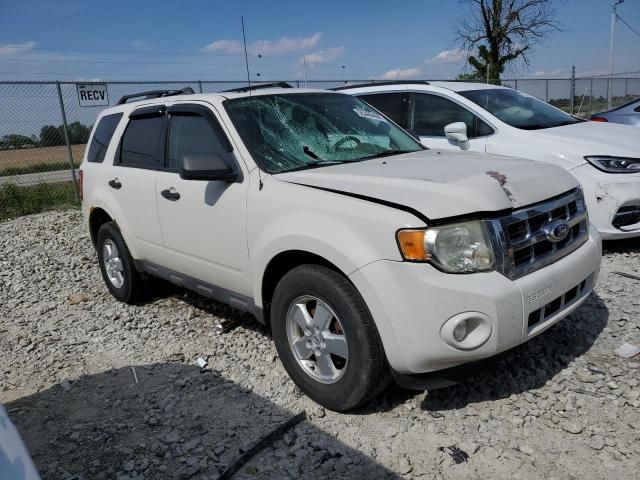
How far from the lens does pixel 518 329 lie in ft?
8.29

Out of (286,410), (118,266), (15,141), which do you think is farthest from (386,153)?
(15,141)

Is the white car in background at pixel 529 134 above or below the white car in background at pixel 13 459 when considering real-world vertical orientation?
above

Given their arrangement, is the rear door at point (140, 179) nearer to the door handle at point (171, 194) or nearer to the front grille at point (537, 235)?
the door handle at point (171, 194)

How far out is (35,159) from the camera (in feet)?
35.4

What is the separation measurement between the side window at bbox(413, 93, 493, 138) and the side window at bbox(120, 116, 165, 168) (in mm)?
3280

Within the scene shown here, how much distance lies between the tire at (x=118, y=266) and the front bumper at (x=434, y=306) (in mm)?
2831

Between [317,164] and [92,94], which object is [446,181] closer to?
[317,164]

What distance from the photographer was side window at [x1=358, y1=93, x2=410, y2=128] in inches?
257

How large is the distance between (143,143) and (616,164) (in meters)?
4.26

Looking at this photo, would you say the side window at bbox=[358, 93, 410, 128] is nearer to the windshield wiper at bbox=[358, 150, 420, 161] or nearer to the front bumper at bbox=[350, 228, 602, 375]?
the windshield wiper at bbox=[358, 150, 420, 161]

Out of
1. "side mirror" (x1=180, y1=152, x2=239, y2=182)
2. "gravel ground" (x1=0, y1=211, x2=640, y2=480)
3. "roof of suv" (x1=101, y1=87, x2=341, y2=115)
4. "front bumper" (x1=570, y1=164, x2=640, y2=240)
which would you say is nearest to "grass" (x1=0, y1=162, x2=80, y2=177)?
"gravel ground" (x1=0, y1=211, x2=640, y2=480)

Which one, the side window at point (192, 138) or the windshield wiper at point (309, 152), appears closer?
the windshield wiper at point (309, 152)

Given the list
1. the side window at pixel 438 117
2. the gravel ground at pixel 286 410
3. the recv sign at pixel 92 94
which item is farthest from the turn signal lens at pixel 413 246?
the recv sign at pixel 92 94

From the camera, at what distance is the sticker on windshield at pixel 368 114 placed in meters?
4.08
